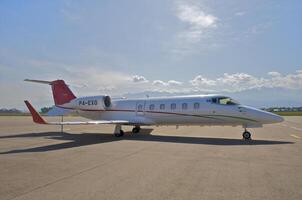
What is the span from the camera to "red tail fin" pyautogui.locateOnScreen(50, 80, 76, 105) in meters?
25.8

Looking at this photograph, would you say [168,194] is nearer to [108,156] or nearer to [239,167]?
[239,167]

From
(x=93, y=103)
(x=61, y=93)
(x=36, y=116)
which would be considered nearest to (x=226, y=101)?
(x=93, y=103)

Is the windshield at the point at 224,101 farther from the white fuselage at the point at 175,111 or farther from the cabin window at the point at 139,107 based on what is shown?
the cabin window at the point at 139,107

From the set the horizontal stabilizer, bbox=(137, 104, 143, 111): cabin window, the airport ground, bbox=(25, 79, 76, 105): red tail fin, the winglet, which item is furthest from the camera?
bbox=(25, 79, 76, 105): red tail fin

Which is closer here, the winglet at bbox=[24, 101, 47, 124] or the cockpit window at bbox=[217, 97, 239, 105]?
the winglet at bbox=[24, 101, 47, 124]

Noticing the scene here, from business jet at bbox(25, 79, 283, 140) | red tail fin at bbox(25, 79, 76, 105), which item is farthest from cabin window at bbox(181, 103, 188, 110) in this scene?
red tail fin at bbox(25, 79, 76, 105)

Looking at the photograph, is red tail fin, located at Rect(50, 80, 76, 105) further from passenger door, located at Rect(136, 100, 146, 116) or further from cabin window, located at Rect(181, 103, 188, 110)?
cabin window, located at Rect(181, 103, 188, 110)

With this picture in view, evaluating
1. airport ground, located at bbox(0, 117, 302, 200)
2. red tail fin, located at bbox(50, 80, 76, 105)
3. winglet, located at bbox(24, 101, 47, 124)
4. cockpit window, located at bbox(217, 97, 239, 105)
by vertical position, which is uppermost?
red tail fin, located at bbox(50, 80, 76, 105)

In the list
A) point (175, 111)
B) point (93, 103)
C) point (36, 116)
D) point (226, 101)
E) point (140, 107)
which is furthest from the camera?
point (93, 103)

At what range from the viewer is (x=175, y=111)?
20.3m

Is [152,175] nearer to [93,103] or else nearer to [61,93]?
[93,103]

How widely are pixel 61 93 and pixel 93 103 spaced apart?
3.41 metres

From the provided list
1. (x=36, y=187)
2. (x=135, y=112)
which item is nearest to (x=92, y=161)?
(x=36, y=187)

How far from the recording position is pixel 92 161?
10.3 metres
